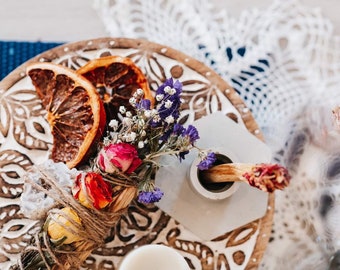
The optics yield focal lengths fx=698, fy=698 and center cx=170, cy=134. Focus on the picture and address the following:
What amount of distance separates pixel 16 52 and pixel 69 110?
216 millimetres

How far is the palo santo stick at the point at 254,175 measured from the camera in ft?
2.69

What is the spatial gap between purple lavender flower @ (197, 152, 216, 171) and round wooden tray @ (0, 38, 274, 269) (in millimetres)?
114

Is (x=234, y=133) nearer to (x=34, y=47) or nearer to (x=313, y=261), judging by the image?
(x=313, y=261)

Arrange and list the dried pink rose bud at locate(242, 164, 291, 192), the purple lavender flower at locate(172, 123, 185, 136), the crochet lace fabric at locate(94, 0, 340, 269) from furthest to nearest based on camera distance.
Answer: the crochet lace fabric at locate(94, 0, 340, 269), the purple lavender flower at locate(172, 123, 185, 136), the dried pink rose bud at locate(242, 164, 291, 192)

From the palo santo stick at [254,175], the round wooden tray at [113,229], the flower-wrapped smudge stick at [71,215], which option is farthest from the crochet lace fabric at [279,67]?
the flower-wrapped smudge stick at [71,215]

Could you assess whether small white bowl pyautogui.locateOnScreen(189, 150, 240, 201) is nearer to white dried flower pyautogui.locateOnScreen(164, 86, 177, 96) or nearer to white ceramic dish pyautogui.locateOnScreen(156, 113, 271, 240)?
white ceramic dish pyautogui.locateOnScreen(156, 113, 271, 240)

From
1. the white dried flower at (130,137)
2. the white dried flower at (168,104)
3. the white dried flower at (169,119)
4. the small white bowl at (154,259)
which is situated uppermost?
the white dried flower at (168,104)

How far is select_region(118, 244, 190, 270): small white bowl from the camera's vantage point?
95 cm

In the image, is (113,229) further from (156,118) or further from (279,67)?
(279,67)

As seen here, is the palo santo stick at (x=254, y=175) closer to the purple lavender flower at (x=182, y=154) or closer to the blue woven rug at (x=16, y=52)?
the purple lavender flower at (x=182, y=154)

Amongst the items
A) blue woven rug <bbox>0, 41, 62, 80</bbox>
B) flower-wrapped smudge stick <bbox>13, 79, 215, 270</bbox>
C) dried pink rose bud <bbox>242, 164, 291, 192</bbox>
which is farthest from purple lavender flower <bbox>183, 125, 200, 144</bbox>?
blue woven rug <bbox>0, 41, 62, 80</bbox>

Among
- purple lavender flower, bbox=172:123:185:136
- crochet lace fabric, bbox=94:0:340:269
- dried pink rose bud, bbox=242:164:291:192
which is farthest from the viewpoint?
crochet lace fabric, bbox=94:0:340:269

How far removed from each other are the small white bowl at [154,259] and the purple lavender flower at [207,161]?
122mm

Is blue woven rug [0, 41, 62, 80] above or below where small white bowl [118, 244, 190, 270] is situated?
above
